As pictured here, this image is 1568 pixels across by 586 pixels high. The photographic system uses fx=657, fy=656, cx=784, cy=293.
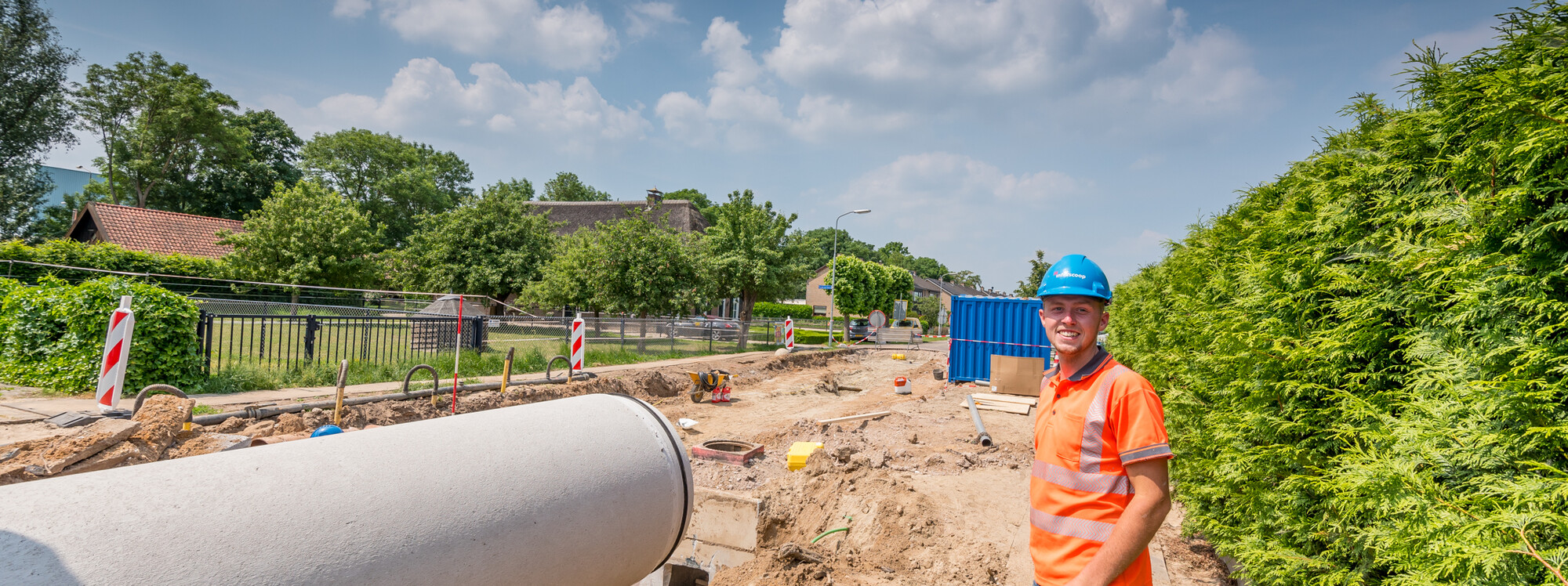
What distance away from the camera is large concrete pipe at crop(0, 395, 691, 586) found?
177 cm

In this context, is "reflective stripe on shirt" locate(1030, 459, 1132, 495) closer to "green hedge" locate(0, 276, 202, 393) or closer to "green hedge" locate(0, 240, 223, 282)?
"green hedge" locate(0, 276, 202, 393)

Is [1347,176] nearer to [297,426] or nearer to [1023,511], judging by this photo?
[1023,511]

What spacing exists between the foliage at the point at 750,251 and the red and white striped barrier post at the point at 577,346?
48.7ft

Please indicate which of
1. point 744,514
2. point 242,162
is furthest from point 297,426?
point 242,162

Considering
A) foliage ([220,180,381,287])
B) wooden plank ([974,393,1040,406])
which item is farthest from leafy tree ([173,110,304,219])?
wooden plank ([974,393,1040,406])

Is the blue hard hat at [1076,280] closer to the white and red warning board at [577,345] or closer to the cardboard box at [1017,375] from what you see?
the white and red warning board at [577,345]

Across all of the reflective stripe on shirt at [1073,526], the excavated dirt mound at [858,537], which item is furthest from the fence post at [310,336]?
the reflective stripe on shirt at [1073,526]

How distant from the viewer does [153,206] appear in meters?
43.7

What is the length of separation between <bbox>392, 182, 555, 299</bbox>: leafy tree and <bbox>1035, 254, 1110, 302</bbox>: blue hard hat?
25.6 m

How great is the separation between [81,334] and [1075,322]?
12936mm

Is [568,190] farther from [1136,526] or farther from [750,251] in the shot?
[1136,526]

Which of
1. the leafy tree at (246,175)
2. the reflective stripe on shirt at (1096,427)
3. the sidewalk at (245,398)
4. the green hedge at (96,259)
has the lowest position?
the sidewalk at (245,398)

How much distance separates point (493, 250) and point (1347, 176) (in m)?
26.9

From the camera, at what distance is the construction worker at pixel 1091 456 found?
1991 millimetres
